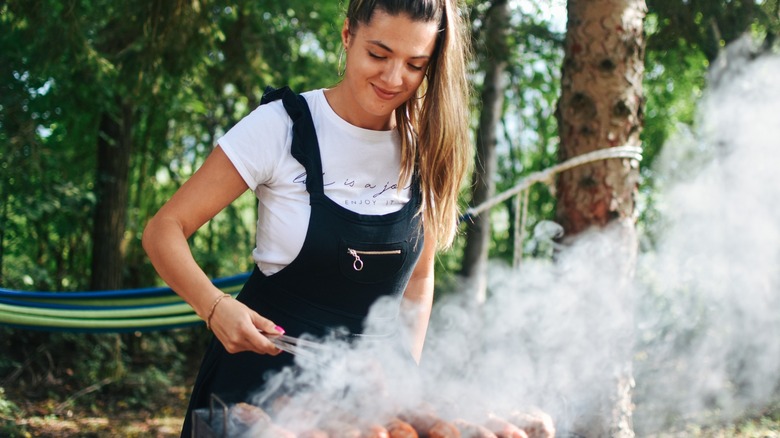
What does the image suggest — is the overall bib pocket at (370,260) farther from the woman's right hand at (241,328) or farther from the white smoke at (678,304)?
the white smoke at (678,304)

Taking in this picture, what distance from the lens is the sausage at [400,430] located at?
5.28ft

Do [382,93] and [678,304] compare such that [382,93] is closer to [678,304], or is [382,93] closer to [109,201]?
[109,201]

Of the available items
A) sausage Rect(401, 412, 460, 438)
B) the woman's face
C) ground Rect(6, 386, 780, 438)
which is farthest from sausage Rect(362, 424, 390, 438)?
ground Rect(6, 386, 780, 438)

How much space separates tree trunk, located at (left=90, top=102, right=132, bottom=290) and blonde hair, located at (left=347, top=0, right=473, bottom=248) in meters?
4.83

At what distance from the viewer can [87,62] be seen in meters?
4.61

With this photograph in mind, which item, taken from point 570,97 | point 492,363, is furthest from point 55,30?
point 492,363

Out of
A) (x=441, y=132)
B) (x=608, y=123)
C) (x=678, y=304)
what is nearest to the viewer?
(x=441, y=132)

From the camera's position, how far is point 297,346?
A: 176 centimetres

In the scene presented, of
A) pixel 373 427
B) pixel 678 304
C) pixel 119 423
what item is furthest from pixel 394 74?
pixel 678 304

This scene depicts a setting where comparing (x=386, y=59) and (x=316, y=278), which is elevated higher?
(x=386, y=59)

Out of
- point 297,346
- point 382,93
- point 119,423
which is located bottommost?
point 119,423

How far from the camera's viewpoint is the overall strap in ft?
6.02

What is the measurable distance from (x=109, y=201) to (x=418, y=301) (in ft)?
15.9

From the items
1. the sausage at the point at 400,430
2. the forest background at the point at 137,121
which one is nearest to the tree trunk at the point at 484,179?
the forest background at the point at 137,121
